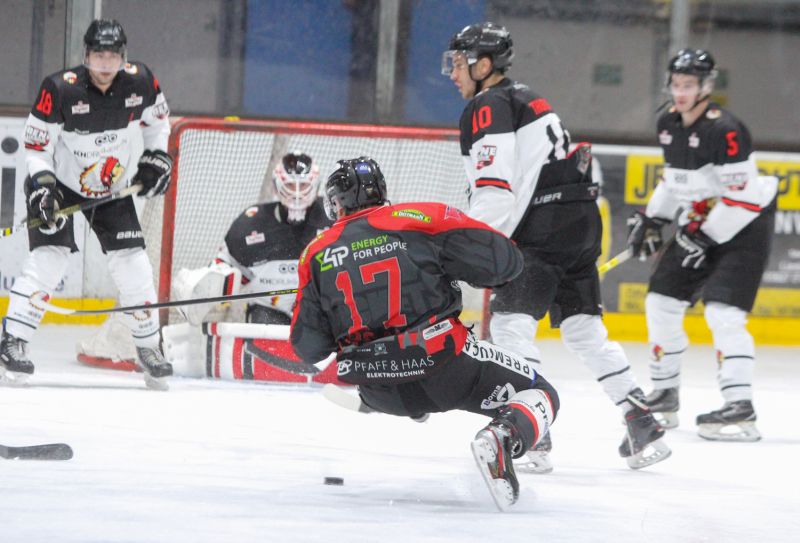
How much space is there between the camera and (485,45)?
11.9 feet

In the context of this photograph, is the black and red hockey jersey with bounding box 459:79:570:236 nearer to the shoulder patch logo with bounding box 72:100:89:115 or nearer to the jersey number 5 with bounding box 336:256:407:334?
the jersey number 5 with bounding box 336:256:407:334

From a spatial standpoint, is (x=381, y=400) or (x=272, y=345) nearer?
(x=381, y=400)

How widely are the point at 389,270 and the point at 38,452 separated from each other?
3.64 feet

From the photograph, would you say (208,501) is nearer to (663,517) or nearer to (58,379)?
(663,517)

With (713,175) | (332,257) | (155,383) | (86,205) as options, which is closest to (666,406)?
(713,175)

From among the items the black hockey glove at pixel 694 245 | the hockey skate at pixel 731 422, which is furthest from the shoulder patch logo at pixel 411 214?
the hockey skate at pixel 731 422

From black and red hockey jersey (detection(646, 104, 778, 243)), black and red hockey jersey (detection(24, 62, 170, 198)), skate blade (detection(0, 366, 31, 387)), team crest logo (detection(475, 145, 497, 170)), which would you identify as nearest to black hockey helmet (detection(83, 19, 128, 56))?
black and red hockey jersey (detection(24, 62, 170, 198))

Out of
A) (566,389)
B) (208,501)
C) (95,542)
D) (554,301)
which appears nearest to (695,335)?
(566,389)

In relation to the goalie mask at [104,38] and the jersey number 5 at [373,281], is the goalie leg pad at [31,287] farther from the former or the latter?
the jersey number 5 at [373,281]

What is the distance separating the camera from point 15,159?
5.95m

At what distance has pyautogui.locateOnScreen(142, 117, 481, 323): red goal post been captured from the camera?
5504 millimetres

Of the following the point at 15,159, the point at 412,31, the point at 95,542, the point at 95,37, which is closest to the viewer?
the point at 95,542

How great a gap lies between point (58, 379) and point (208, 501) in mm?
1983

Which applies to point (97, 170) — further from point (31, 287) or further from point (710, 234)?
point (710, 234)
